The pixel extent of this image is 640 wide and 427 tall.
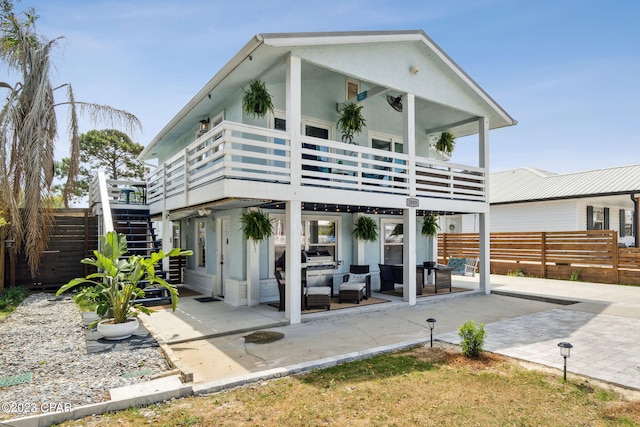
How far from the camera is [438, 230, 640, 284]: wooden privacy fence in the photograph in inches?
538

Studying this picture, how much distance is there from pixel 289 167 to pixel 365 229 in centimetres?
406

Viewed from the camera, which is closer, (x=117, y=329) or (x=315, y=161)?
(x=117, y=329)

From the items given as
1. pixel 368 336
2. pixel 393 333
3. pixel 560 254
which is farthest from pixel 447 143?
pixel 368 336

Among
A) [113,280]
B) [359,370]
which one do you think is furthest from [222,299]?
[359,370]

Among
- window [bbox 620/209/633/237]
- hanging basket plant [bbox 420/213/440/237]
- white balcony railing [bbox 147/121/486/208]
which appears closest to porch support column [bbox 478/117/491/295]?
white balcony railing [bbox 147/121/486/208]

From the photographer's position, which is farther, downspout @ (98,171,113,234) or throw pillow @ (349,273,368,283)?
throw pillow @ (349,273,368,283)

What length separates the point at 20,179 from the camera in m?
10.7

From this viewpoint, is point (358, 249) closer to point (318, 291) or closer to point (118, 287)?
point (318, 291)

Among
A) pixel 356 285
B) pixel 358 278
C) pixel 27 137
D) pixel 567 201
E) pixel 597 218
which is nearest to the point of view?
pixel 356 285

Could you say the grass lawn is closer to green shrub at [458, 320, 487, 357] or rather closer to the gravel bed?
green shrub at [458, 320, 487, 357]

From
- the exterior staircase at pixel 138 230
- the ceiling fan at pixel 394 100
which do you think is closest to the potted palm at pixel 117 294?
the exterior staircase at pixel 138 230

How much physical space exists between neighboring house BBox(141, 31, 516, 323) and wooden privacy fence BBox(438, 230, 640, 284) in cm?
526

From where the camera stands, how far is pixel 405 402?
4238 millimetres

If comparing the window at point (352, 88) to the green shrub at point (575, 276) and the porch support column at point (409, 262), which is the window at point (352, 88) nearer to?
the porch support column at point (409, 262)
